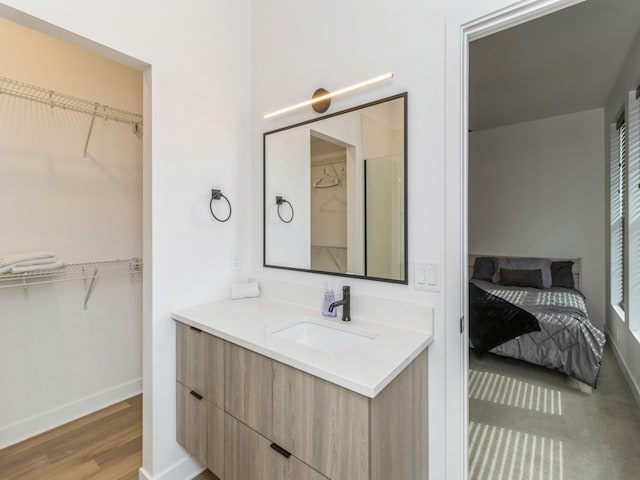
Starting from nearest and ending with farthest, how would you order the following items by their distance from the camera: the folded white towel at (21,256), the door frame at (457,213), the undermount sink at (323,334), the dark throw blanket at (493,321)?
the door frame at (457,213) < the undermount sink at (323,334) < the folded white towel at (21,256) < the dark throw blanket at (493,321)

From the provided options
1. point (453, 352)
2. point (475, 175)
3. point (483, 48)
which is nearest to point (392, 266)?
point (453, 352)

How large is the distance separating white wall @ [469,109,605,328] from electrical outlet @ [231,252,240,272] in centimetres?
429

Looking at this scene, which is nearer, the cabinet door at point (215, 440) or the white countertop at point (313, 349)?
the white countertop at point (313, 349)

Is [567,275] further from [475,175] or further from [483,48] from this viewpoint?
[483,48]

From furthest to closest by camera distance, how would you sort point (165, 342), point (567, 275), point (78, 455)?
point (567, 275) → point (78, 455) → point (165, 342)

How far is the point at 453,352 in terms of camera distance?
1.33 meters

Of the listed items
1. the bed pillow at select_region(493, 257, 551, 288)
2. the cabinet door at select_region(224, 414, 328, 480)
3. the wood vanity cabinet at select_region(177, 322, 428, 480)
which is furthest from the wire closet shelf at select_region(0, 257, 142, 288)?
the bed pillow at select_region(493, 257, 551, 288)

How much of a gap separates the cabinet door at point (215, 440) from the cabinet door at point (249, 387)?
91 mm

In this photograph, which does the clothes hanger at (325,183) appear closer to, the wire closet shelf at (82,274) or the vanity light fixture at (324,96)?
the vanity light fixture at (324,96)

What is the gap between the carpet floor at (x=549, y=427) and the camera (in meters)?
1.79

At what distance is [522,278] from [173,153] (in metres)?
4.43

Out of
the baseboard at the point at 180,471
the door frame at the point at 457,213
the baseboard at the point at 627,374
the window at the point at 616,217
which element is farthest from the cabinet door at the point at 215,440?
the window at the point at 616,217

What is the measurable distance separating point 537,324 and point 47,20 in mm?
3575

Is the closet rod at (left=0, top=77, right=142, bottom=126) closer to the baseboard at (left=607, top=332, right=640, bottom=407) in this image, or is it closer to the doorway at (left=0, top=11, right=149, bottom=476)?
the doorway at (left=0, top=11, right=149, bottom=476)
